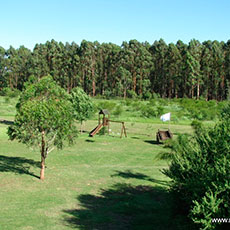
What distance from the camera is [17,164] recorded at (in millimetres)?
20109

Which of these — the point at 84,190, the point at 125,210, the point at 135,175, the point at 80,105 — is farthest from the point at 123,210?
the point at 80,105

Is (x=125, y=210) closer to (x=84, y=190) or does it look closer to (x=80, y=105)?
(x=84, y=190)

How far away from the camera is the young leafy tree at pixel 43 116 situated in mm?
16312

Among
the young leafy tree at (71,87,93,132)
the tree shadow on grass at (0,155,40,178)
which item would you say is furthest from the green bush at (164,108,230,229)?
the young leafy tree at (71,87,93,132)

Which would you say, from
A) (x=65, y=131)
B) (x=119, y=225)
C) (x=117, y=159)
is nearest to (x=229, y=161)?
(x=119, y=225)

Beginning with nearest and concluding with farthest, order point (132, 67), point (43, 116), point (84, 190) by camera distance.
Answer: point (43, 116)
point (84, 190)
point (132, 67)

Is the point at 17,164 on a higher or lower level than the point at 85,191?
higher

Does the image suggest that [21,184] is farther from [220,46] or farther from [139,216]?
[220,46]

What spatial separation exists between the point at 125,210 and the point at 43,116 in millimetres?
6342

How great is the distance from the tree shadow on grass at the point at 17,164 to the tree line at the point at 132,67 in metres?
55.1

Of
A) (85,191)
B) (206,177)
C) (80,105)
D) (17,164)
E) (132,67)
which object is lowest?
(85,191)

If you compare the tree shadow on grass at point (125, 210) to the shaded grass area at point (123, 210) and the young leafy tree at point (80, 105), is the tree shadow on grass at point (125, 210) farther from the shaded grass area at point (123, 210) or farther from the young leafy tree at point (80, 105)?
the young leafy tree at point (80, 105)

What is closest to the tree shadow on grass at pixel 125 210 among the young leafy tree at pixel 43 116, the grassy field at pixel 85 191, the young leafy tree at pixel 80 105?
the grassy field at pixel 85 191

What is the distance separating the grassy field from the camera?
12.4 metres
